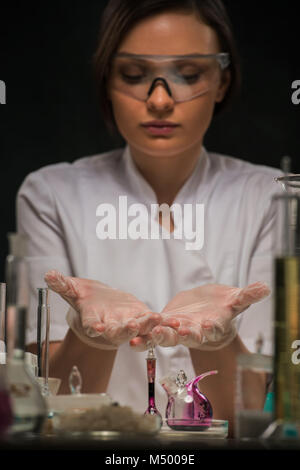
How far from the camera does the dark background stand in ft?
5.48

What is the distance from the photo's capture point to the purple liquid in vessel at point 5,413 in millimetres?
679

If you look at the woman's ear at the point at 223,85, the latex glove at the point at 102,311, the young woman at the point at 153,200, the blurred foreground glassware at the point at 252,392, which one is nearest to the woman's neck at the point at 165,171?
the young woman at the point at 153,200

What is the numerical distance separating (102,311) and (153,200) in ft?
1.70

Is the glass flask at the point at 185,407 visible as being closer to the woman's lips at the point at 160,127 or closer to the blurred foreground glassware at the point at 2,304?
the blurred foreground glassware at the point at 2,304

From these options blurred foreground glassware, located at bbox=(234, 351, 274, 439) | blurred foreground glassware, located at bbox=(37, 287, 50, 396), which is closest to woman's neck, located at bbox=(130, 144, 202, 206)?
blurred foreground glassware, located at bbox=(37, 287, 50, 396)

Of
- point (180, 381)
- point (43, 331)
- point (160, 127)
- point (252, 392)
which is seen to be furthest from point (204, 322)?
point (160, 127)

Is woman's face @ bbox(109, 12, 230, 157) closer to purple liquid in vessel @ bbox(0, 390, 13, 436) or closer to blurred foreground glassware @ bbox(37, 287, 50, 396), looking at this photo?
blurred foreground glassware @ bbox(37, 287, 50, 396)

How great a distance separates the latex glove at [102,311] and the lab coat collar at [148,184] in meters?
0.33

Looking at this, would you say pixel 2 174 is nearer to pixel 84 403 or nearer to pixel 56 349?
pixel 56 349

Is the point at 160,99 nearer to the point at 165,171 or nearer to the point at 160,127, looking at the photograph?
the point at 160,127

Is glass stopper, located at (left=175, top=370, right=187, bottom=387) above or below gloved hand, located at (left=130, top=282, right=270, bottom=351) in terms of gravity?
below

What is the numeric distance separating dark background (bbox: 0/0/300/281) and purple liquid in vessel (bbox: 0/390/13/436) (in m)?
1.00
